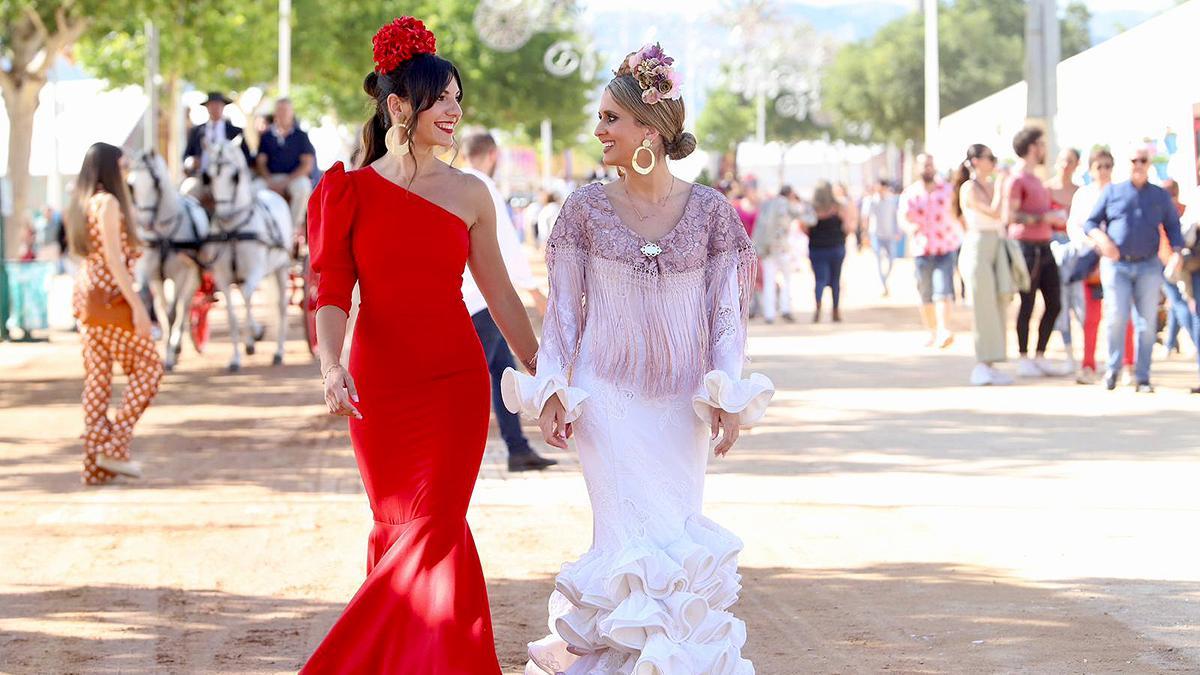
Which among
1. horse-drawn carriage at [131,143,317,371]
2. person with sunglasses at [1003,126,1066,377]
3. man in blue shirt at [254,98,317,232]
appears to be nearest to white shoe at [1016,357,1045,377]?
person with sunglasses at [1003,126,1066,377]

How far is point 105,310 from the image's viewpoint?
11.4 meters

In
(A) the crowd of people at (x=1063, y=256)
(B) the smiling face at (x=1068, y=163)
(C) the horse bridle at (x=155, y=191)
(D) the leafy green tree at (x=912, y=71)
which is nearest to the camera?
(A) the crowd of people at (x=1063, y=256)

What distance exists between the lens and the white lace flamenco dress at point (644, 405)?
18.3 ft

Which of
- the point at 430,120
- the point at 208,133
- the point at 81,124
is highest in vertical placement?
the point at 81,124

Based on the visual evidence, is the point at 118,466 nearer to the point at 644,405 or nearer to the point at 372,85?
the point at 372,85

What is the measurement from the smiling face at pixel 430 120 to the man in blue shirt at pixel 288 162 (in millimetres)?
15999

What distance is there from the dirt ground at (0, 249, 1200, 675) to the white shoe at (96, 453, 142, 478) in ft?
0.34

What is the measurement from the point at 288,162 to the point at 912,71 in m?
62.2

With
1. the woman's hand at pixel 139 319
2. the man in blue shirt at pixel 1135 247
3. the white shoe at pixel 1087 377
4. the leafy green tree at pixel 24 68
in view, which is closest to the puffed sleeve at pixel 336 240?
the woman's hand at pixel 139 319

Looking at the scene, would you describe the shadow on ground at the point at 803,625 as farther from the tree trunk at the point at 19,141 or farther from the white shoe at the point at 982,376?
the tree trunk at the point at 19,141

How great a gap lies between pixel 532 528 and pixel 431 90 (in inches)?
170

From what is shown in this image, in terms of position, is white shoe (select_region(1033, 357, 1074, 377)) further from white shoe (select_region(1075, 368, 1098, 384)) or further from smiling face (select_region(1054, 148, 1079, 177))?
smiling face (select_region(1054, 148, 1079, 177))

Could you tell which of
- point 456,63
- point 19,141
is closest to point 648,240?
point 19,141

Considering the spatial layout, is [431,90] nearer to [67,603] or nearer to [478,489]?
[67,603]
